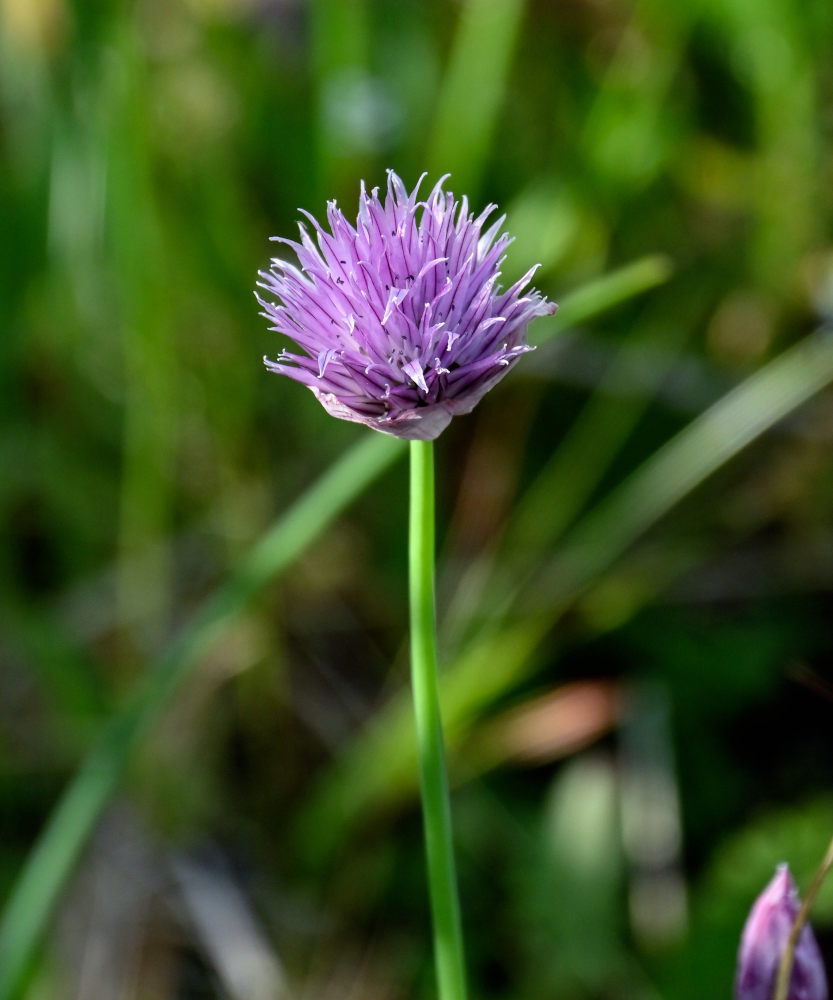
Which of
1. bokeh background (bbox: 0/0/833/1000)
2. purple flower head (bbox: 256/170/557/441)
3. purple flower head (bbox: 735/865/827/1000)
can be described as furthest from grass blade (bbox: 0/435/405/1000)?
purple flower head (bbox: 735/865/827/1000)

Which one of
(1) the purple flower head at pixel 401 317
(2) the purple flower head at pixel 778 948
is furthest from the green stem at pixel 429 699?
(2) the purple flower head at pixel 778 948

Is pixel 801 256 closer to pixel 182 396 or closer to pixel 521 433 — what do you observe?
pixel 521 433

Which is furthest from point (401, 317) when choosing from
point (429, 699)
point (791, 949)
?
point (791, 949)

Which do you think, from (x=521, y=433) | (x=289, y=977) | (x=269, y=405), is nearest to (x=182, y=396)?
→ (x=269, y=405)

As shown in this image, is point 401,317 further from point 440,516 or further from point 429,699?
point 440,516

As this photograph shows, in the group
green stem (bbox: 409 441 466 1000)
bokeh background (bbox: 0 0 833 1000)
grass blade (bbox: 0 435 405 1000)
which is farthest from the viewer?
bokeh background (bbox: 0 0 833 1000)

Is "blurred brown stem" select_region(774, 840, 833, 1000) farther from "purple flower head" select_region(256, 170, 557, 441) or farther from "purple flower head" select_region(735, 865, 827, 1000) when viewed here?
"purple flower head" select_region(256, 170, 557, 441)
